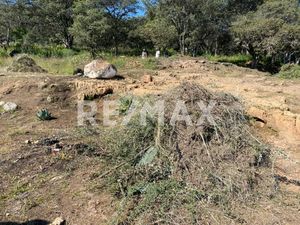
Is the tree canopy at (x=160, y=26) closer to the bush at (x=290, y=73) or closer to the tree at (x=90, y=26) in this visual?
the tree at (x=90, y=26)

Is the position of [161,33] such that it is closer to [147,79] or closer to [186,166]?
[147,79]

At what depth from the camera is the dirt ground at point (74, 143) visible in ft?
11.1

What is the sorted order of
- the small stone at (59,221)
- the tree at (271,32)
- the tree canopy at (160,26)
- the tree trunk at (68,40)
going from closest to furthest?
the small stone at (59,221) → the tree at (271,32) → the tree canopy at (160,26) → the tree trunk at (68,40)

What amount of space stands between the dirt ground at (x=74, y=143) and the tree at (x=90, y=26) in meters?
8.32

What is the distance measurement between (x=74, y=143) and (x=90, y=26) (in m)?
12.3

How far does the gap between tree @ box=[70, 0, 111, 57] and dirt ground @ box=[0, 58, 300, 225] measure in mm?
8318

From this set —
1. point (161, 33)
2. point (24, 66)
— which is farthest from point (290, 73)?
point (24, 66)

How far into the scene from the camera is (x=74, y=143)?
458 cm

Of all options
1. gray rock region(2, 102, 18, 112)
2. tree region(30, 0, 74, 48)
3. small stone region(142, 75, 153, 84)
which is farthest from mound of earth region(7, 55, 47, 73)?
tree region(30, 0, 74, 48)

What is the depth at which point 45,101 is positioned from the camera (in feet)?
21.6

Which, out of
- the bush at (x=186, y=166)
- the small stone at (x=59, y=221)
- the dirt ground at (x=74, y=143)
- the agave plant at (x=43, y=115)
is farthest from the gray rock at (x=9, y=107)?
the small stone at (x=59, y=221)

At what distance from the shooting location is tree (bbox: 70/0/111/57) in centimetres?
1611

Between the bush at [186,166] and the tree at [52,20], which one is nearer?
the bush at [186,166]

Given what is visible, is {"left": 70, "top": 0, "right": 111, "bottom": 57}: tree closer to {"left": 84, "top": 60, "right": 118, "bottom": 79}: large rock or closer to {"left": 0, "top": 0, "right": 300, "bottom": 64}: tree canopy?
{"left": 0, "top": 0, "right": 300, "bottom": 64}: tree canopy
